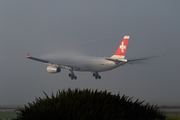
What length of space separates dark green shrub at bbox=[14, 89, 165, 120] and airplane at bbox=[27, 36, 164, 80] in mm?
49899

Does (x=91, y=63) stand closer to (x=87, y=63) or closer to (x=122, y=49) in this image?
(x=87, y=63)

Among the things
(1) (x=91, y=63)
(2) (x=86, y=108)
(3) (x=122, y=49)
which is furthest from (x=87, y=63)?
(2) (x=86, y=108)

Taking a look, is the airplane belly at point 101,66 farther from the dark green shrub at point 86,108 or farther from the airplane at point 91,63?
the dark green shrub at point 86,108

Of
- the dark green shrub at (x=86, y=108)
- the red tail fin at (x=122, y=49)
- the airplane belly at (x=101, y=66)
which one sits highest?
A: the red tail fin at (x=122, y=49)

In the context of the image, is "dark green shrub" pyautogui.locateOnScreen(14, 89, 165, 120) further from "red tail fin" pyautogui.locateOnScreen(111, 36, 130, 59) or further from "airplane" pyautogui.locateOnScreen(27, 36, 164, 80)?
"red tail fin" pyautogui.locateOnScreen(111, 36, 130, 59)

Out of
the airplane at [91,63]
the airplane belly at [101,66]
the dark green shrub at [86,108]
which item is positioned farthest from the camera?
the airplane belly at [101,66]

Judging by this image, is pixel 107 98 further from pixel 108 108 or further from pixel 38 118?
pixel 38 118

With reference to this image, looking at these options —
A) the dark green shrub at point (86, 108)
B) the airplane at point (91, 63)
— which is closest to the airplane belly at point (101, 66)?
the airplane at point (91, 63)

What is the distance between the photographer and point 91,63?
80438mm

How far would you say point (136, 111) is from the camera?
824 inches

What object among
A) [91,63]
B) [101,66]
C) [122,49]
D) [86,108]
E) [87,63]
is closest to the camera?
[86,108]

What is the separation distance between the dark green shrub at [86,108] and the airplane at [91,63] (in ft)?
164

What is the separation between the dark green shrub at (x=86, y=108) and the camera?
18688mm

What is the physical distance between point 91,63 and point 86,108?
61103 mm
